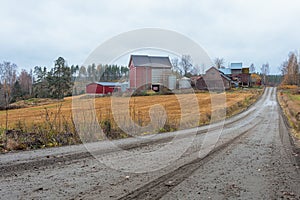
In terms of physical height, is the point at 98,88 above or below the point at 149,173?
above

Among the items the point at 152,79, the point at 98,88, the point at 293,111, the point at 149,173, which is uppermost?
the point at 152,79

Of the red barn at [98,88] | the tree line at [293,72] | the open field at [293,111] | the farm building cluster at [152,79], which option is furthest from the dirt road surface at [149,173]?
the tree line at [293,72]

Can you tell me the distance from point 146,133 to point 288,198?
24.4 ft

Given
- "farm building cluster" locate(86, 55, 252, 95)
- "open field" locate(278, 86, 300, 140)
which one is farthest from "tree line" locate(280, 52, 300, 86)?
"farm building cluster" locate(86, 55, 252, 95)

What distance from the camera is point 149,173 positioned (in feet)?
17.3

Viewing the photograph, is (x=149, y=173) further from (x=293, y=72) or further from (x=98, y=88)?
(x=293, y=72)

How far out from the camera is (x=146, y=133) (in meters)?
11.1

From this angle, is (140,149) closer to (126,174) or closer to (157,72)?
(126,174)

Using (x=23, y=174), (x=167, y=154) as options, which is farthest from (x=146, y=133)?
(x=23, y=174)

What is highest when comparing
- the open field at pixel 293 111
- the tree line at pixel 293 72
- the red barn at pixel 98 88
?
the tree line at pixel 293 72

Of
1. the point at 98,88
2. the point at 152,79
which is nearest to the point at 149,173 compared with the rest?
the point at 152,79

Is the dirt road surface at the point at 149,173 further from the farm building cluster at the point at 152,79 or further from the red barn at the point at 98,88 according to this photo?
the red barn at the point at 98,88

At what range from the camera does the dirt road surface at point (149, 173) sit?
416cm

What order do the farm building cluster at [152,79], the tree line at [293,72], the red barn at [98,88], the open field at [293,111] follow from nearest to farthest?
the open field at [293,111]
the farm building cluster at [152,79]
the red barn at [98,88]
the tree line at [293,72]
